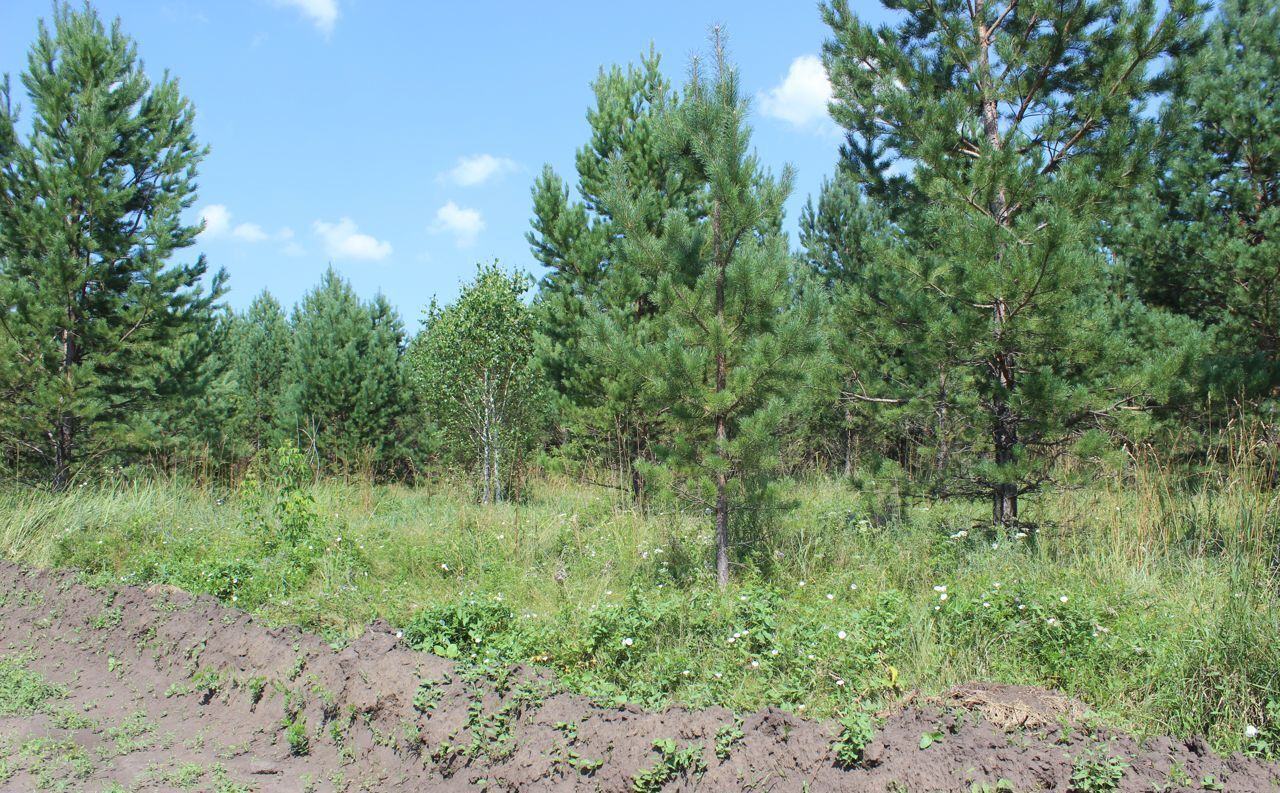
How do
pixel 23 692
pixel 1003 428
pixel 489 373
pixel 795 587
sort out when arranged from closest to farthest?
pixel 23 692, pixel 795 587, pixel 1003 428, pixel 489 373

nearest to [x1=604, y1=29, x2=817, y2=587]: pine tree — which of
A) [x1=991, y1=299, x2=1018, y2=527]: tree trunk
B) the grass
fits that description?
the grass

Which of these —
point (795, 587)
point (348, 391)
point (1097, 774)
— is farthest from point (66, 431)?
point (1097, 774)

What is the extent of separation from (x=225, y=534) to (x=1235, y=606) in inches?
319

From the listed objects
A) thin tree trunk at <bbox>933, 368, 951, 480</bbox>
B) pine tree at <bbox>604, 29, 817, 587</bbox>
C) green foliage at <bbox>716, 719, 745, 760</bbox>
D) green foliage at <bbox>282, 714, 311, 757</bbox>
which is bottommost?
green foliage at <bbox>282, 714, 311, 757</bbox>

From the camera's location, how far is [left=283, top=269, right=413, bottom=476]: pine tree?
14.0m

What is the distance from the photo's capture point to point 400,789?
3971mm

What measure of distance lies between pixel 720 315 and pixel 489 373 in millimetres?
6078

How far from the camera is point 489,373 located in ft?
37.8

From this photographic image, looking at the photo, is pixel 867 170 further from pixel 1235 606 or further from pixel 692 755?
pixel 692 755

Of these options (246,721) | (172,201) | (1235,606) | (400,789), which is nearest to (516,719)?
(400,789)

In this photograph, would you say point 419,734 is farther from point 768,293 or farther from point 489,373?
point 489,373

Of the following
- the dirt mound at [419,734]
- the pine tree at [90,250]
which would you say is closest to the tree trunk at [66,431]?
the pine tree at [90,250]

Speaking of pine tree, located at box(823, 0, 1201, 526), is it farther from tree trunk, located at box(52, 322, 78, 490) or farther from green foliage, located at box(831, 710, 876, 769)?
tree trunk, located at box(52, 322, 78, 490)

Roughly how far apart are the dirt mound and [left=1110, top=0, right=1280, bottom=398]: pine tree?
22.3 ft
